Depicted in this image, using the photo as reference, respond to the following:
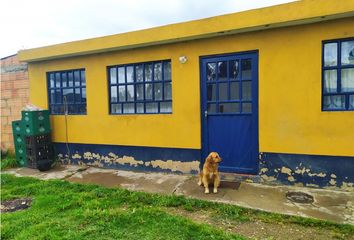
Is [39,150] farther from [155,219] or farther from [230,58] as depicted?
[230,58]

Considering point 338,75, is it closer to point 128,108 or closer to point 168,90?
point 168,90

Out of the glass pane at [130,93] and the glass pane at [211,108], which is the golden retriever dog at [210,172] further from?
the glass pane at [130,93]

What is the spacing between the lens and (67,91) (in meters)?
7.32

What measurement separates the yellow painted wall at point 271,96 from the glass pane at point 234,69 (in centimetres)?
26

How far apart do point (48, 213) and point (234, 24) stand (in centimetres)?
453

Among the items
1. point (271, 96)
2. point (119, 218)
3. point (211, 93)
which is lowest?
point (119, 218)

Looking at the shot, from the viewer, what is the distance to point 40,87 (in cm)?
758

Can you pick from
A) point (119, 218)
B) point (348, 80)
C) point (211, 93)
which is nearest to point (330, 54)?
point (348, 80)

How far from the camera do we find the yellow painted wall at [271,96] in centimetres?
454

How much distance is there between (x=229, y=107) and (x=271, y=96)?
87 cm

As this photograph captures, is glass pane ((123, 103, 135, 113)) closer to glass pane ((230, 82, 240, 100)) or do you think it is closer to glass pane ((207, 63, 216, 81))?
glass pane ((207, 63, 216, 81))

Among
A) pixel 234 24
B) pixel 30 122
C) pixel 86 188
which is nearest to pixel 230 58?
pixel 234 24

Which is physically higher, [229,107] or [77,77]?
[77,77]

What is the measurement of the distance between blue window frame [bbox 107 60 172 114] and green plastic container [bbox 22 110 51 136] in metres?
1.99
